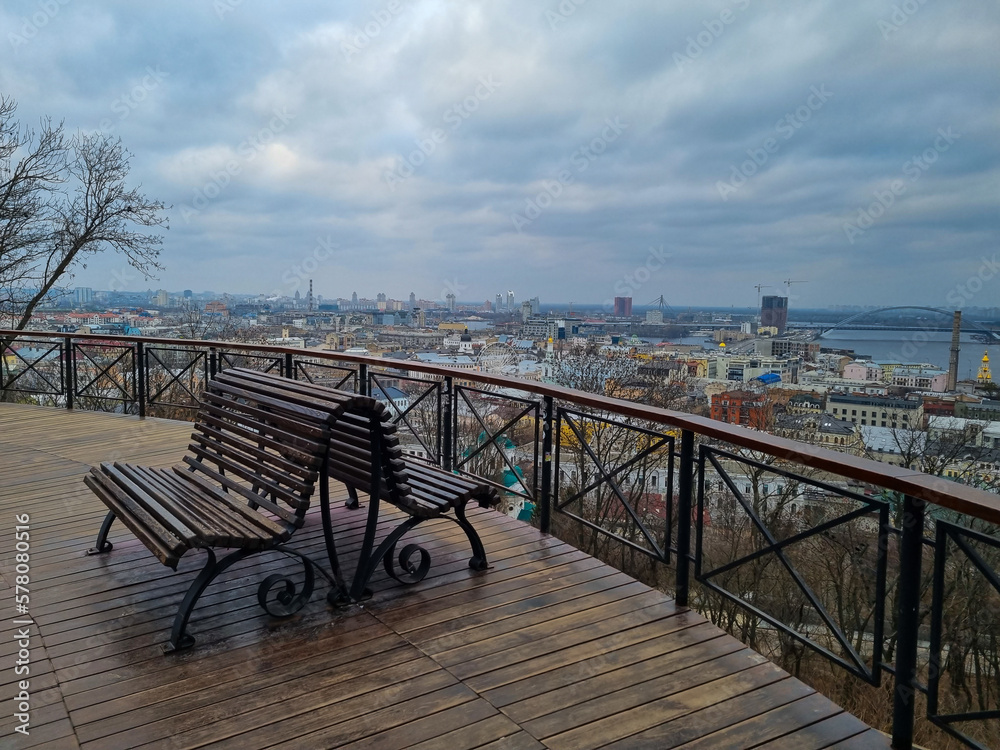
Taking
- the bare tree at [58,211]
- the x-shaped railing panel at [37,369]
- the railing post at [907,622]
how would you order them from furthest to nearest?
1. the bare tree at [58,211]
2. the x-shaped railing panel at [37,369]
3. the railing post at [907,622]

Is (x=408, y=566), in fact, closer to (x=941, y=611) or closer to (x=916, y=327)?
(x=941, y=611)

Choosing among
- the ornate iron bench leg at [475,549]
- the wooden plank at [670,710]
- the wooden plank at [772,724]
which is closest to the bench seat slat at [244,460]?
the ornate iron bench leg at [475,549]

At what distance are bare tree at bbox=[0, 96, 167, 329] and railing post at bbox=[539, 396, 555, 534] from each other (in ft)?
42.6

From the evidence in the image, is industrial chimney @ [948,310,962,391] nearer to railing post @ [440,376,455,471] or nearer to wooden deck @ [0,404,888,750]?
railing post @ [440,376,455,471]

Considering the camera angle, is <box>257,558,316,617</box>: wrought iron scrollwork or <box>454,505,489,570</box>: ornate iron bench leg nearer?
<box>257,558,316,617</box>: wrought iron scrollwork

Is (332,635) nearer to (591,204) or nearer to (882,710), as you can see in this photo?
(882,710)

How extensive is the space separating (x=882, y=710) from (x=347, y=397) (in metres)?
5.54

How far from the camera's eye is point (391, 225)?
1592cm

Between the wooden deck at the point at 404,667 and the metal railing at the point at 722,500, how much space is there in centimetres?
34

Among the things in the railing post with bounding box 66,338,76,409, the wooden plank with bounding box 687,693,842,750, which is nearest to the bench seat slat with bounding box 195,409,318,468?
the wooden plank with bounding box 687,693,842,750

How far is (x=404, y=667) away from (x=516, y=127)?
12.4 meters

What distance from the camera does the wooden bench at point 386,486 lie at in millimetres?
2789

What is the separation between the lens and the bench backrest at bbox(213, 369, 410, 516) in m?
2.67

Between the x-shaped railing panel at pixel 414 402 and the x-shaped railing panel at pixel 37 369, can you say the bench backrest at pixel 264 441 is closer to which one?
the x-shaped railing panel at pixel 414 402
